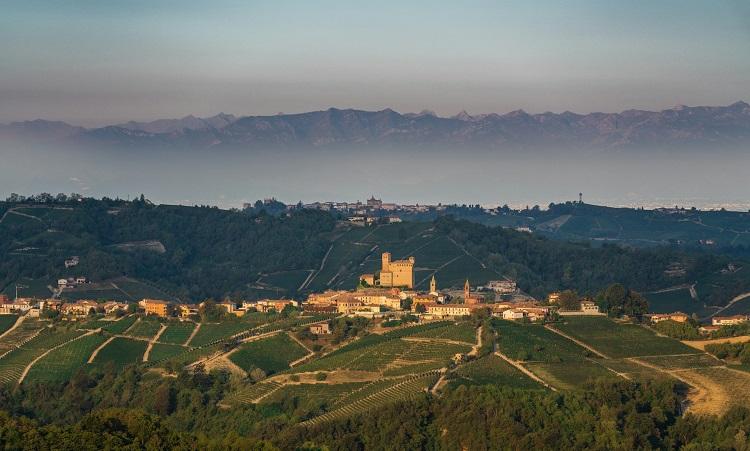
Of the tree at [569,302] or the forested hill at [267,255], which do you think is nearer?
the tree at [569,302]

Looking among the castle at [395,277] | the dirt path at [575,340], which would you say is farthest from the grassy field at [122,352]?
the castle at [395,277]

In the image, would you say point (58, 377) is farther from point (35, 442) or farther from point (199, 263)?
point (199, 263)

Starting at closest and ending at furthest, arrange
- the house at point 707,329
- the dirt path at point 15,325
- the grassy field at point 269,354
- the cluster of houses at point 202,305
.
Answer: the grassy field at point 269,354 → the house at point 707,329 → the dirt path at point 15,325 → the cluster of houses at point 202,305

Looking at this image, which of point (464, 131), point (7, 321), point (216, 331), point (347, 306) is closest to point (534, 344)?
point (347, 306)

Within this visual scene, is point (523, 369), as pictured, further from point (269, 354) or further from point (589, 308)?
point (589, 308)

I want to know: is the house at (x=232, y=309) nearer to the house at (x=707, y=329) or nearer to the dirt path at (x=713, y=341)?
the house at (x=707, y=329)

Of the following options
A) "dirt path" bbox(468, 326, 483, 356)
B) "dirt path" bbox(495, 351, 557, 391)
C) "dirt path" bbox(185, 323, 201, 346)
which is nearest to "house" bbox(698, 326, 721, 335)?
"dirt path" bbox(468, 326, 483, 356)
